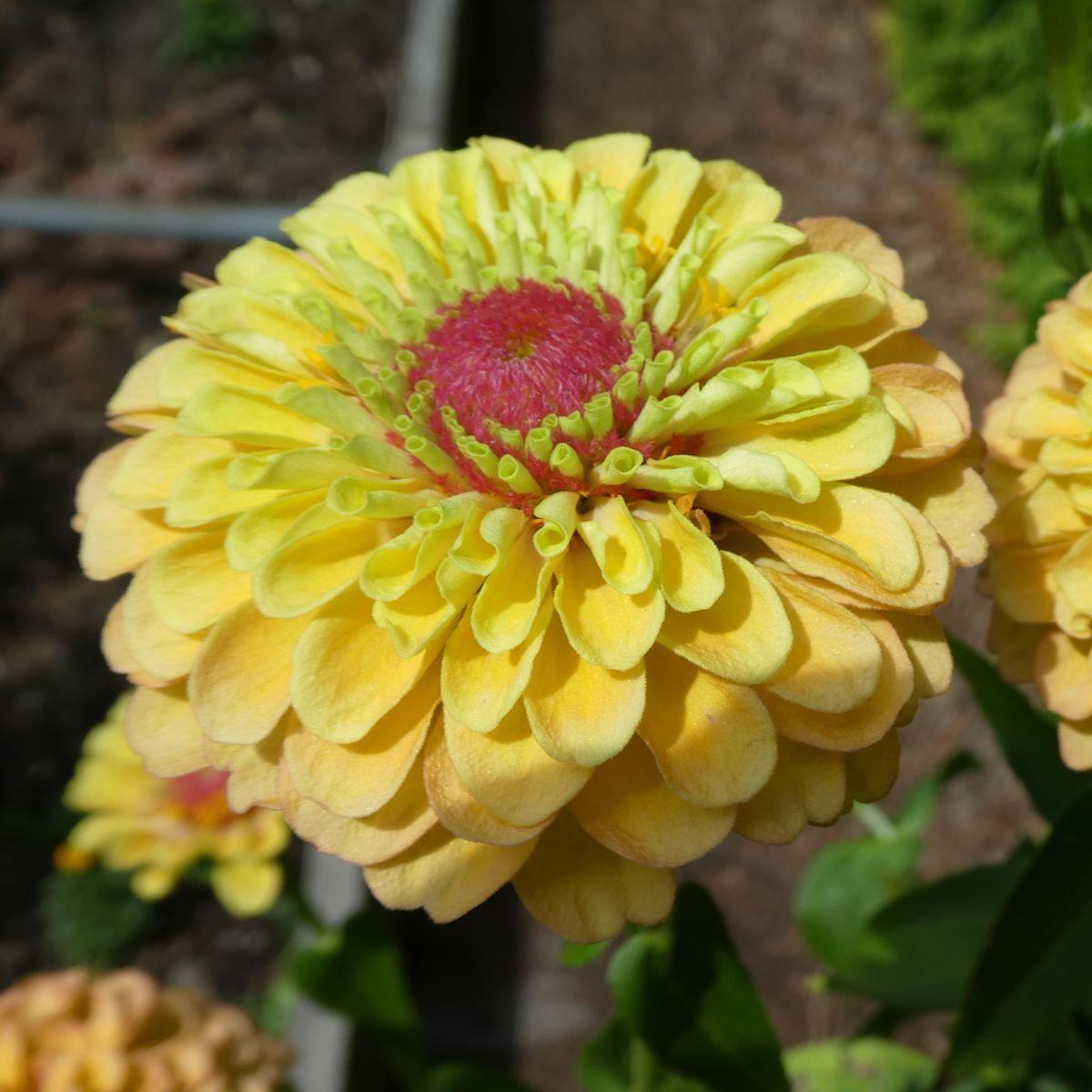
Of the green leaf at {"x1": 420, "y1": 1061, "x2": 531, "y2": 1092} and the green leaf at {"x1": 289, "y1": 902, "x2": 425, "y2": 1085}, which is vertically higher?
the green leaf at {"x1": 289, "y1": 902, "x2": 425, "y2": 1085}

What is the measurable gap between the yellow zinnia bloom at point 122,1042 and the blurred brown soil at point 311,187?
0.87 metres

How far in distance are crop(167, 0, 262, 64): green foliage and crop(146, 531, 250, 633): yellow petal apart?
8.88ft

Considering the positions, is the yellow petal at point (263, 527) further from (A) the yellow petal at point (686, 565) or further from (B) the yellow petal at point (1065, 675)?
(B) the yellow petal at point (1065, 675)

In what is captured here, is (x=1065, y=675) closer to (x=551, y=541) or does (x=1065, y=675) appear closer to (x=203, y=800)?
(x=551, y=541)

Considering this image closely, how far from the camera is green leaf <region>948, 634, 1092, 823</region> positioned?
935 mm

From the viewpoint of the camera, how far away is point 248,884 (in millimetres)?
1403

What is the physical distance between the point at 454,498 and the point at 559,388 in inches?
4.2

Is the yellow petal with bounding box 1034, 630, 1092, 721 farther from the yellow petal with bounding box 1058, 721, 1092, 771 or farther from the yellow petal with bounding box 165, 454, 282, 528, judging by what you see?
the yellow petal with bounding box 165, 454, 282, 528

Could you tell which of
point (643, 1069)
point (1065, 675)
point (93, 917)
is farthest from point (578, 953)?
point (93, 917)

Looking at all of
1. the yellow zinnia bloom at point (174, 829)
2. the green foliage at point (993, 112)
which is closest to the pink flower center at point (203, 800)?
the yellow zinnia bloom at point (174, 829)

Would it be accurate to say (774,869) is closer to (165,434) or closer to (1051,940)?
(1051,940)

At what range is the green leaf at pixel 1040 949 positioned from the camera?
0.76m

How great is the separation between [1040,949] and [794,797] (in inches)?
10.5

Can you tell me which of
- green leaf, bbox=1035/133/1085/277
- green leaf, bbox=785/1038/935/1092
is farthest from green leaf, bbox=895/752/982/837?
green leaf, bbox=1035/133/1085/277
